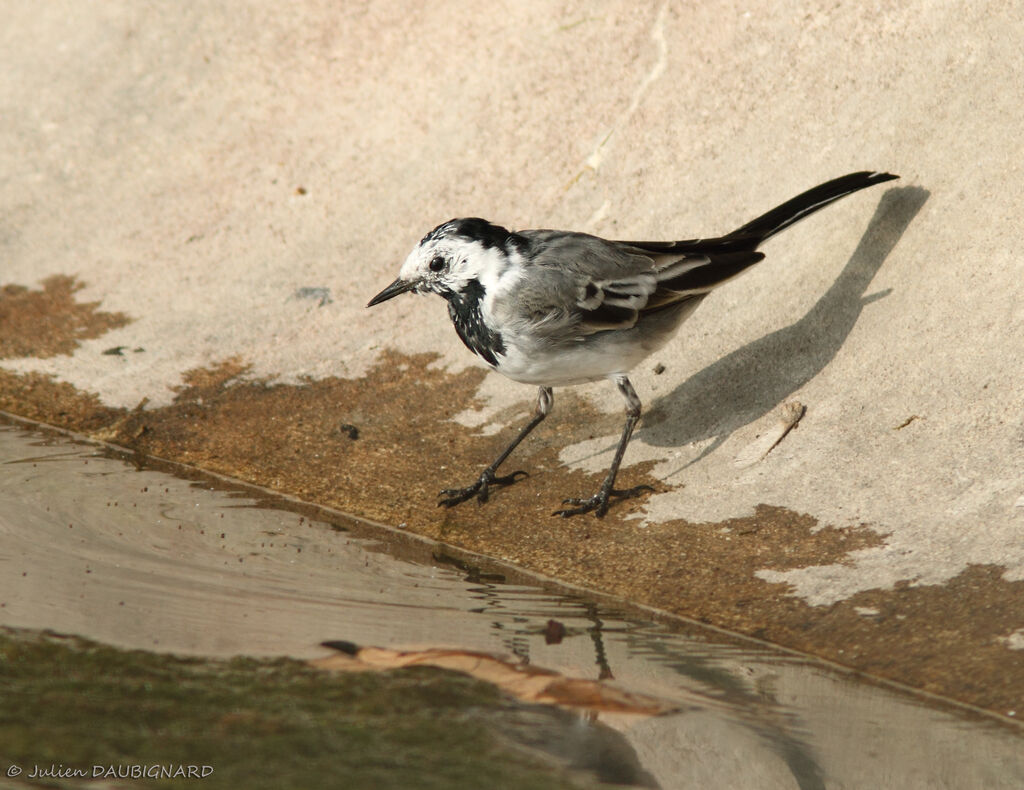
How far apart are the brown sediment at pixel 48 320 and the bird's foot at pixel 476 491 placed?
283 cm

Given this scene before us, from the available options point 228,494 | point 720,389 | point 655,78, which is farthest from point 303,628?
point 655,78

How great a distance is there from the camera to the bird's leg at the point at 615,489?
5082 millimetres

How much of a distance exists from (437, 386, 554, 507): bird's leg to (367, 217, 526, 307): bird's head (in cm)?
68

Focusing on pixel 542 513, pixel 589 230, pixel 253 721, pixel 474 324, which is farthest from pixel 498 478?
pixel 253 721

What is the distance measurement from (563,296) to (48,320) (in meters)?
3.58

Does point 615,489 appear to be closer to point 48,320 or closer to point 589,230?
point 589,230

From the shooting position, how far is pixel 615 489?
5258 millimetres

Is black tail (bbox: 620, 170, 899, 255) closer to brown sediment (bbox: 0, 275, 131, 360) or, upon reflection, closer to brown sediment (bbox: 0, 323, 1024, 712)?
brown sediment (bbox: 0, 323, 1024, 712)

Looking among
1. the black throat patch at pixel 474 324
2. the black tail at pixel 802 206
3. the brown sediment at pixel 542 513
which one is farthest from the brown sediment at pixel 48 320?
the black tail at pixel 802 206

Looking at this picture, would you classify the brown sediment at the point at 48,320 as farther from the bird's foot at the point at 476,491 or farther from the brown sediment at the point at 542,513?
the bird's foot at the point at 476,491

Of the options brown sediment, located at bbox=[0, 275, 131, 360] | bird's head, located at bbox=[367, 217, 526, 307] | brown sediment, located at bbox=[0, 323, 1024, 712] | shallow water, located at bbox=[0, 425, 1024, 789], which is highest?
bird's head, located at bbox=[367, 217, 526, 307]

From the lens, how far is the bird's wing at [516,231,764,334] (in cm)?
522

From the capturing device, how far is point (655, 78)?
290 inches

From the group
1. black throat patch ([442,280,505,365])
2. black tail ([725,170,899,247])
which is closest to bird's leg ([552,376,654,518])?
black throat patch ([442,280,505,365])
